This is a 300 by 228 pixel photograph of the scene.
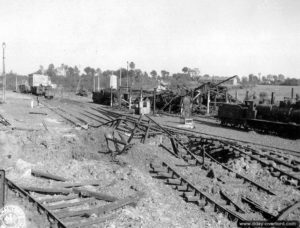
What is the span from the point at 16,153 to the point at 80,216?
4861mm

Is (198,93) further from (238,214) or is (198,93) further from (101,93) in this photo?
(238,214)

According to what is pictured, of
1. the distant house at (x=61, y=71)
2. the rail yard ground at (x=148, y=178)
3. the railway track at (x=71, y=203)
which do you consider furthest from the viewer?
A: the distant house at (x=61, y=71)

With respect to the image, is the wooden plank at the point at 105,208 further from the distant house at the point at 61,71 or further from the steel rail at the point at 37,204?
the distant house at the point at 61,71

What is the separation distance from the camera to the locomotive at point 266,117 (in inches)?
699

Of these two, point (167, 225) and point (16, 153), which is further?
point (16, 153)

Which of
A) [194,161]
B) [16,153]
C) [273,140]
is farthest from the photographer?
[273,140]

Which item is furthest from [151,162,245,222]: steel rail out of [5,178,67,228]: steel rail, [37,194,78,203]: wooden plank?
[5,178,67,228]: steel rail

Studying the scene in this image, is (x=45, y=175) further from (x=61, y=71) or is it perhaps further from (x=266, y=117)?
(x=61, y=71)

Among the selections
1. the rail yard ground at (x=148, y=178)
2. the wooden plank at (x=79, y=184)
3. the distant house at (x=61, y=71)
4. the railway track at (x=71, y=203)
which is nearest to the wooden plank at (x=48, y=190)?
the railway track at (x=71, y=203)

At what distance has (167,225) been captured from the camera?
6703mm

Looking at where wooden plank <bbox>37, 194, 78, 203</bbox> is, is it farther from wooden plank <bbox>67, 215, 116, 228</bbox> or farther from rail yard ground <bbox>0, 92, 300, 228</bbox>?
wooden plank <bbox>67, 215, 116, 228</bbox>

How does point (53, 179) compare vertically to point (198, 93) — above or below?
below

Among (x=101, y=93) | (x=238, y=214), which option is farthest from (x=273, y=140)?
(x=101, y=93)

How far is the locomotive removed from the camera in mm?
17750
